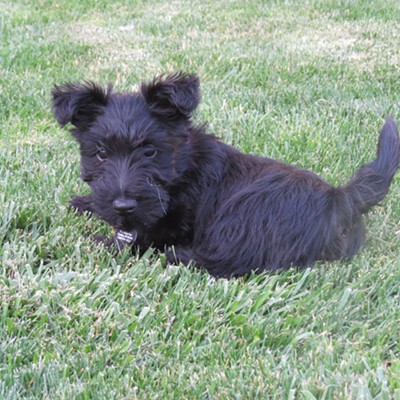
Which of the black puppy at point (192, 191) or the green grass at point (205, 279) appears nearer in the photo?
the green grass at point (205, 279)

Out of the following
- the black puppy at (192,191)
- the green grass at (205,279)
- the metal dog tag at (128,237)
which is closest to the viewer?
the green grass at (205,279)

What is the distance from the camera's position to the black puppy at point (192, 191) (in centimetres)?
318

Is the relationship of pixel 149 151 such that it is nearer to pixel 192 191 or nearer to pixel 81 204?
pixel 192 191

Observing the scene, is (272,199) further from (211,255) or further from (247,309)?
(247,309)

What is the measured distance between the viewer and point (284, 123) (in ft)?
16.7

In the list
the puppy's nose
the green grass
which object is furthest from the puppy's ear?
the green grass

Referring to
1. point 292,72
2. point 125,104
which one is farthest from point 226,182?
point 292,72

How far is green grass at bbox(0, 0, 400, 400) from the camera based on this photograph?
2461 mm

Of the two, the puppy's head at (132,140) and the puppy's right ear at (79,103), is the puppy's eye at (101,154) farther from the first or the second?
the puppy's right ear at (79,103)

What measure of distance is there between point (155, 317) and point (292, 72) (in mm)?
3948

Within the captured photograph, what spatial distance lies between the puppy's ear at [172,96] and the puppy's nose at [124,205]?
517mm

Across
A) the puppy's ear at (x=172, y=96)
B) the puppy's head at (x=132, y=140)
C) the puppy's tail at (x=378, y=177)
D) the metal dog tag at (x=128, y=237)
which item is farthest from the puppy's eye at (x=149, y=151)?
the puppy's tail at (x=378, y=177)

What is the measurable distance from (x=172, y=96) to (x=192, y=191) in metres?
0.54

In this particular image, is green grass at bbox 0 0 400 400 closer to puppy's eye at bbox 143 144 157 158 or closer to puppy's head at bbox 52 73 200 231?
puppy's head at bbox 52 73 200 231
